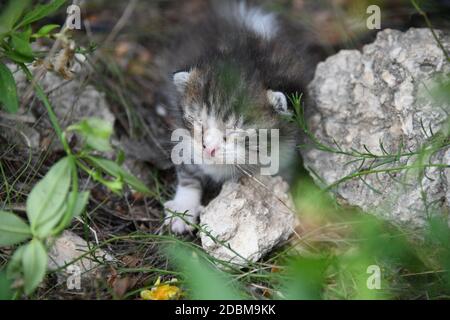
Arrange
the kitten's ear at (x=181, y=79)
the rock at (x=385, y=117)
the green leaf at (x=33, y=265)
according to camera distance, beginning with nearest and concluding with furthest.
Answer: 1. the green leaf at (x=33, y=265)
2. the rock at (x=385, y=117)
3. the kitten's ear at (x=181, y=79)

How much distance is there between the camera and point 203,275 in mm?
1336

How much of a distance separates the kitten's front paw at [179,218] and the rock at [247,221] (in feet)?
0.44

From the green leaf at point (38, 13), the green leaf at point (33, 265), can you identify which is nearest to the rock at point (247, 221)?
the green leaf at point (33, 265)

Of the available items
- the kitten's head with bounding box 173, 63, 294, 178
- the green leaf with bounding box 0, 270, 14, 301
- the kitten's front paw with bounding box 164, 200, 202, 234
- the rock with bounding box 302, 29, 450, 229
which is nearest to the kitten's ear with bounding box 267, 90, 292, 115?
the kitten's head with bounding box 173, 63, 294, 178

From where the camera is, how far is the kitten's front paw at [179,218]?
8.07ft

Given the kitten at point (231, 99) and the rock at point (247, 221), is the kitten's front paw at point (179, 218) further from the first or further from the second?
the rock at point (247, 221)

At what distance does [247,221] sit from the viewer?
2240 millimetres

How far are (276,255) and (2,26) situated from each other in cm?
138

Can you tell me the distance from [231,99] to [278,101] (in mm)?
214

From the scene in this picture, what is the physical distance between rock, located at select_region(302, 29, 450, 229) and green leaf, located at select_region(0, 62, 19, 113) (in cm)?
129

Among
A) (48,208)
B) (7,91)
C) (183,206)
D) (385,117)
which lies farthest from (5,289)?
(385,117)

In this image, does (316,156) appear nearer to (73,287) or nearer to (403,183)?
(403,183)

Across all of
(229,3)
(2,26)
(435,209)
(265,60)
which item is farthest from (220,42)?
(435,209)

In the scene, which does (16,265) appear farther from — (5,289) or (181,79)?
(181,79)
